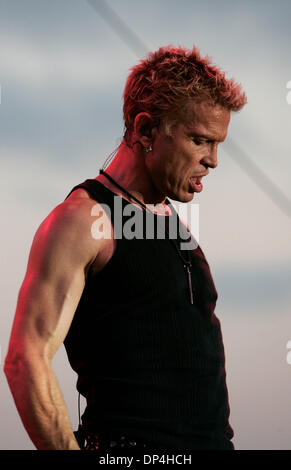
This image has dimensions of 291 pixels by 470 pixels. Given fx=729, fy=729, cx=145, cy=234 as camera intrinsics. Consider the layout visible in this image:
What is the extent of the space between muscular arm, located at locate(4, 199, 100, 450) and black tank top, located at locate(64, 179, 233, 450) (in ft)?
0.37

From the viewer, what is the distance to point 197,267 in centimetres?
218

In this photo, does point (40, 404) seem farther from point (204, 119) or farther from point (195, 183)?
point (204, 119)

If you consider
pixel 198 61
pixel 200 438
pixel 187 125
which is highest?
pixel 198 61

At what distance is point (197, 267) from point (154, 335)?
31 centimetres

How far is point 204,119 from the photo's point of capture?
84.5 inches

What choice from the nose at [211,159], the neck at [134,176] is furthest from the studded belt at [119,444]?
the nose at [211,159]

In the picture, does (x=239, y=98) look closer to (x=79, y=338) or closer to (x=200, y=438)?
(x=79, y=338)

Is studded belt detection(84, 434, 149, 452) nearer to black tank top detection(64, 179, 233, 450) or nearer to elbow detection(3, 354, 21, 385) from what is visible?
black tank top detection(64, 179, 233, 450)

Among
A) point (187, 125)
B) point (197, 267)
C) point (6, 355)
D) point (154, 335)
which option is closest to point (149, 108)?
point (187, 125)

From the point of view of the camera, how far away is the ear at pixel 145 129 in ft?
7.16

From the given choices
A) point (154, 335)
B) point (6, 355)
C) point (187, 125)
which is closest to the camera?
point (6, 355)

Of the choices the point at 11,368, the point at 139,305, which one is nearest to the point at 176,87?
the point at 139,305

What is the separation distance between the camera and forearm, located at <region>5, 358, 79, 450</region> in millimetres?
1743

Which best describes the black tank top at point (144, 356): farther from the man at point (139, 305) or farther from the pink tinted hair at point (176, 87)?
the pink tinted hair at point (176, 87)
